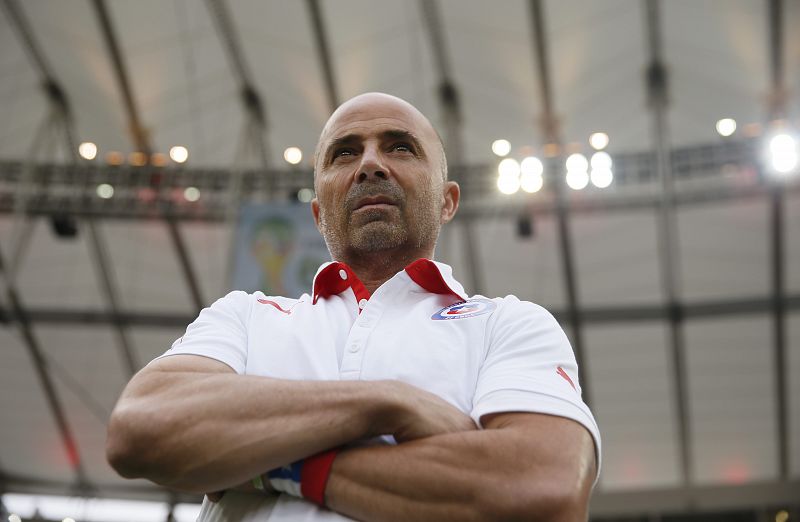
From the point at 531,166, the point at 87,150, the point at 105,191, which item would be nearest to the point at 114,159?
the point at 105,191

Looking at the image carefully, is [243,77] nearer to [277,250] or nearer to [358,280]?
[277,250]

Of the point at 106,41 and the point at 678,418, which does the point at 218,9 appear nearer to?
the point at 106,41

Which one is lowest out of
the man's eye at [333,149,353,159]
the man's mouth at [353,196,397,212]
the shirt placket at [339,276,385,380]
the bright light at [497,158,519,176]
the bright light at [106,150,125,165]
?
the shirt placket at [339,276,385,380]

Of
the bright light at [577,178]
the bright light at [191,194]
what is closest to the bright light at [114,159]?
the bright light at [191,194]

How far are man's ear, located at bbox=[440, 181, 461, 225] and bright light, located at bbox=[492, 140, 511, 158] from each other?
42.3 ft

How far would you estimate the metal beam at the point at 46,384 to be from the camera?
17.9 m

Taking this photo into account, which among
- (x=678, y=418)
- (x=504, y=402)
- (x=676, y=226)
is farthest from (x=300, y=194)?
(x=504, y=402)

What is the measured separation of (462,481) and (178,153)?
590 inches

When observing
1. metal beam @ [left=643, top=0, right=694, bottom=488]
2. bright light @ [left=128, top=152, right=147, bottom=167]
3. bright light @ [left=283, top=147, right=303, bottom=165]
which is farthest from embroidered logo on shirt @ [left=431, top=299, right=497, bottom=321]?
bright light @ [left=283, top=147, right=303, bottom=165]

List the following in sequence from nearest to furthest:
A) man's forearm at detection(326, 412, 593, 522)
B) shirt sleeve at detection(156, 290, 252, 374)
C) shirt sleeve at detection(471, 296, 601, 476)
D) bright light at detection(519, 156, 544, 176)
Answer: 1. man's forearm at detection(326, 412, 593, 522)
2. shirt sleeve at detection(471, 296, 601, 476)
3. shirt sleeve at detection(156, 290, 252, 374)
4. bright light at detection(519, 156, 544, 176)

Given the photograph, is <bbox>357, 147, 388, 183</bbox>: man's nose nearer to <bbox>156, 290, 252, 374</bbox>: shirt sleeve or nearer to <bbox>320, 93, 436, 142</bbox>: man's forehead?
<bbox>320, 93, 436, 142</bbox>: man's forehead

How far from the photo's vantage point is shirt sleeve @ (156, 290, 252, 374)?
66.4 inches

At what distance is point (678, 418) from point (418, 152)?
17.4 metres

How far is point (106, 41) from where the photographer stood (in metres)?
14.0
